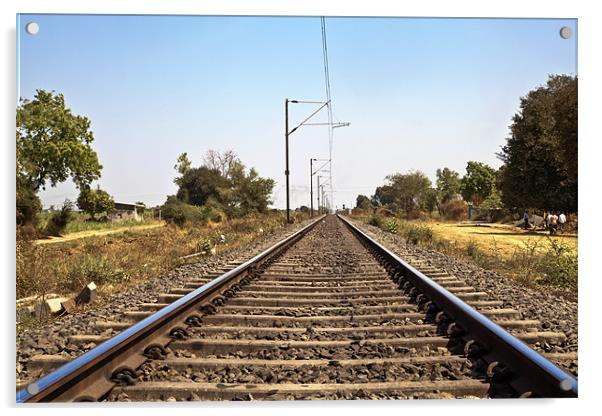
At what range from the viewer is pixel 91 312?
15.3 ft

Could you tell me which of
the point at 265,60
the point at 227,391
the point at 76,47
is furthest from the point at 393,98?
the point at 227,391

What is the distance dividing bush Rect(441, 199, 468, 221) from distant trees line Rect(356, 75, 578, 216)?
8cm

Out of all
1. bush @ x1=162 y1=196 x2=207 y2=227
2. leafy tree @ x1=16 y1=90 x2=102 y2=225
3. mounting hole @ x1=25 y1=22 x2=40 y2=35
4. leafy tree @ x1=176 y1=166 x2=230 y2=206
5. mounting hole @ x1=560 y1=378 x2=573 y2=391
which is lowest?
mounting hole @ x1=560 y1=378 x2=573 y2=391

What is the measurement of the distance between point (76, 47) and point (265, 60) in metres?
1.47

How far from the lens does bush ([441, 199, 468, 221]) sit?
31.2m

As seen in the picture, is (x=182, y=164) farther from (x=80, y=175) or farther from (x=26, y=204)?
(x=26, y=204)

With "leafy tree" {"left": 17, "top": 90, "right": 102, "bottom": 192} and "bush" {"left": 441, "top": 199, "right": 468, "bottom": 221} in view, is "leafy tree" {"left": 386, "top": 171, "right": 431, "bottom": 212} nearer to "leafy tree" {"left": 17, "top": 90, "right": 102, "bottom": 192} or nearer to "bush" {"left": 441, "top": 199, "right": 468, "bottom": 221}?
"bush" {"left": 441, "top": 199, "right": 468, "bottom": 221}

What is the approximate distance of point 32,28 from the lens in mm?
3672

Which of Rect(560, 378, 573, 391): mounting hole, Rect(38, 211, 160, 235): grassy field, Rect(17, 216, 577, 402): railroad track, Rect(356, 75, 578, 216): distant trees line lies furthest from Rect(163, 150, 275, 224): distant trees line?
Rect(560, 378, 573, 391): mounting hole

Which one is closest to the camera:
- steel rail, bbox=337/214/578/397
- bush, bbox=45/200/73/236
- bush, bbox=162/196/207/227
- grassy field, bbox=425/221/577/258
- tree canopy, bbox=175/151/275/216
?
steel rail, bbox=337/214/578/397

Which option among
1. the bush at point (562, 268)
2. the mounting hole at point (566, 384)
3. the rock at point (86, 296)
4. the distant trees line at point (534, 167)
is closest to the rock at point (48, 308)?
the rock at point (86, 296)

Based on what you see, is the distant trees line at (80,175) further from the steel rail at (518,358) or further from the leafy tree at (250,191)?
the steel rail at (518,358)

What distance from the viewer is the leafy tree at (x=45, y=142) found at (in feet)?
14.1
